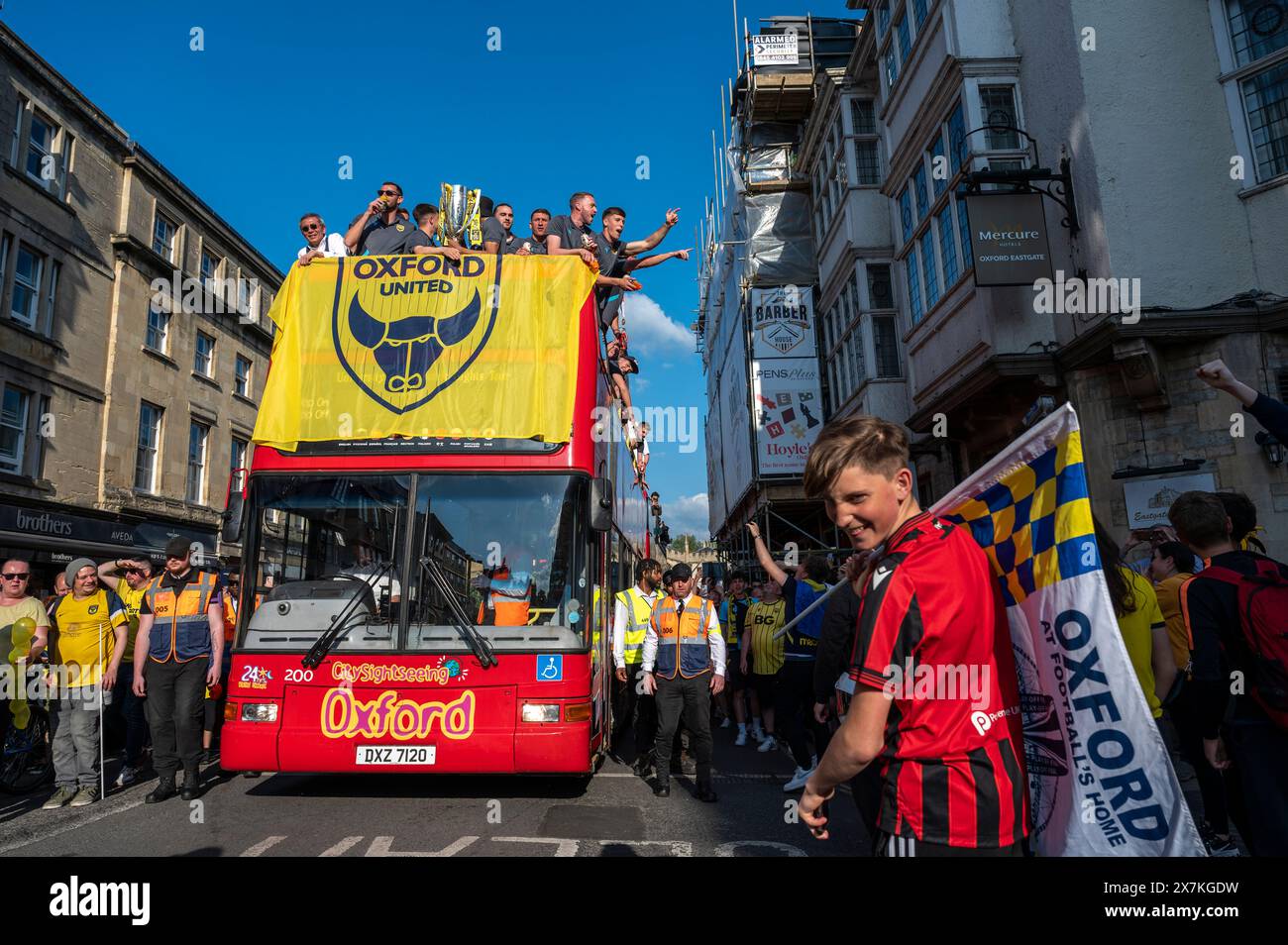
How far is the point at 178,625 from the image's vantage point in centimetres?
637

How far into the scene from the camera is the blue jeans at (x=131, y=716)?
24.3 ft

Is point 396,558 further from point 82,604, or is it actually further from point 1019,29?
point 1019,29

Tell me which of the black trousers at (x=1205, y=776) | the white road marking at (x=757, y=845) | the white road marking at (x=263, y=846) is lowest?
the white road marking at (x=757, y=845)

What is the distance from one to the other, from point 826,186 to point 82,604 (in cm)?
1992

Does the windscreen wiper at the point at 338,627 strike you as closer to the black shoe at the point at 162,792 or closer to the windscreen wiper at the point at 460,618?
the windscreen wiper at the point at 460,618

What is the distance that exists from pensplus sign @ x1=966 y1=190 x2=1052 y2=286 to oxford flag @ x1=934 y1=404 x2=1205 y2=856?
9.50 metres

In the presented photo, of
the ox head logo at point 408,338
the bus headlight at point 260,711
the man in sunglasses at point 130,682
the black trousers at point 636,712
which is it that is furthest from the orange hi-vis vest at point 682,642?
the man in sunglasses at point 130,682

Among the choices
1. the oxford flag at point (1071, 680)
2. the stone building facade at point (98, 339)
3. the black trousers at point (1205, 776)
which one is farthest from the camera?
the stone building facade at point (98, 339)

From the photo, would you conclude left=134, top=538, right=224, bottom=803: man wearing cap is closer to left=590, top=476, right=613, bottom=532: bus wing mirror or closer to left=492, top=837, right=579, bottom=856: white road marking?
left=492, top=837, right=579, bottom=856: white road marking

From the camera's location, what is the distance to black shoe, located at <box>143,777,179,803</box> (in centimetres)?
620

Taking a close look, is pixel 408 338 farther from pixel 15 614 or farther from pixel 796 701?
pixel 796 701

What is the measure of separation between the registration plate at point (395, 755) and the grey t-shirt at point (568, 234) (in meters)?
5.45
